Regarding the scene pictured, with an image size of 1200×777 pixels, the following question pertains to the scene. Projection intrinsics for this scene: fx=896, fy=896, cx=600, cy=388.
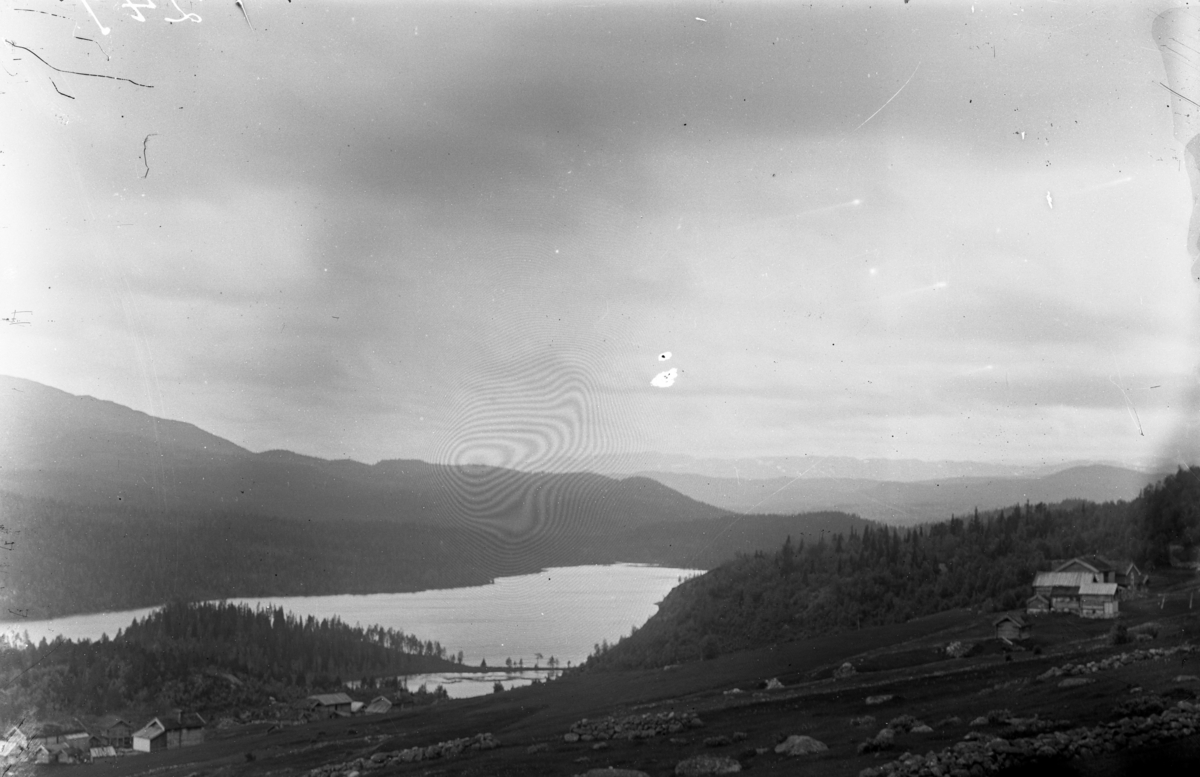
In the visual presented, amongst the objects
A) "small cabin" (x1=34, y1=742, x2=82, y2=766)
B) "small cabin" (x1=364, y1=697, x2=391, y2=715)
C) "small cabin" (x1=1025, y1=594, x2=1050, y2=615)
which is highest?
"small cabin" (x1=1025, y1=594, x2=1050, y2=615)

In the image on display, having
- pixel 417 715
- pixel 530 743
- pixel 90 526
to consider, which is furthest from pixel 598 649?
pixel 90 526

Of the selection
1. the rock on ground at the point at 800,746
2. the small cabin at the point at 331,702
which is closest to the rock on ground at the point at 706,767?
the rock on ground at the point at 800,746

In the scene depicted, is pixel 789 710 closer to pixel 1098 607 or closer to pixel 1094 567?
pixel 1098 607

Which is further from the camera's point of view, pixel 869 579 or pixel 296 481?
pixel 869 579

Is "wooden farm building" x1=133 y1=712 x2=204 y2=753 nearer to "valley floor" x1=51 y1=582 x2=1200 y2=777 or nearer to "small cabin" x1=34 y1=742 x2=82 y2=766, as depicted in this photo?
"valley floor" x1=51 y1=582 x2=1200 y2=777

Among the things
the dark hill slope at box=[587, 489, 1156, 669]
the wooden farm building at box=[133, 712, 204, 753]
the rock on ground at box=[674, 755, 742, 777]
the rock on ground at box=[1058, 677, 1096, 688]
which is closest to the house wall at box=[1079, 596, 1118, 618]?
the dark hill slope at box=[587, 489, 1156, 669]

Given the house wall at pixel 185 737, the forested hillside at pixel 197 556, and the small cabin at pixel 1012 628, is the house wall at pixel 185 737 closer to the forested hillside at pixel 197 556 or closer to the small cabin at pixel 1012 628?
the forested hillside at pixel 197 556

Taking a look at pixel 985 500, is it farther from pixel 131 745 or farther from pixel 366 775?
pixel 131 745

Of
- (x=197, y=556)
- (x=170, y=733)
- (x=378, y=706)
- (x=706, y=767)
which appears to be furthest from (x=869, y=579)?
(x=170, y=733)
